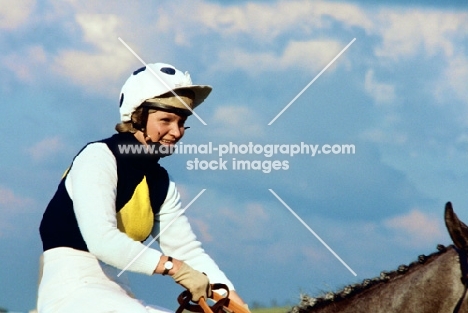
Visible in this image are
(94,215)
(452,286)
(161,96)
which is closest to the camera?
(452,286)

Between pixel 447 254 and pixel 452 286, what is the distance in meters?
0.26

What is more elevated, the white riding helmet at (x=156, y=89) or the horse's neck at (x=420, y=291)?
the white riding helmet at (x=156, y=89)

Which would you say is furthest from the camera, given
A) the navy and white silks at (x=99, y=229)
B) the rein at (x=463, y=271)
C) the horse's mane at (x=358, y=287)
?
the navy and white silks at (x=99, y=229)

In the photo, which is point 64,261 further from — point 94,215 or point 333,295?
point 333,295

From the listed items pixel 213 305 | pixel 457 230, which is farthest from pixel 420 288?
pixel 213 305

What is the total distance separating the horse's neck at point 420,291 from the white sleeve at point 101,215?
1480 millimetres

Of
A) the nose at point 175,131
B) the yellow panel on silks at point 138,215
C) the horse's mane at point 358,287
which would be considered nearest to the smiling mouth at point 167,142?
the nose at point 175,131

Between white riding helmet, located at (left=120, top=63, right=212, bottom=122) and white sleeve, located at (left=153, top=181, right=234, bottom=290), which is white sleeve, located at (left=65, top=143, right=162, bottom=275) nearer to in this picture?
white riding helmet, located at (left=120, top=63, right=212, bottom=122)

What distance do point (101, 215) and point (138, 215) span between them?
639 mm

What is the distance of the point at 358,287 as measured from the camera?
643 cm

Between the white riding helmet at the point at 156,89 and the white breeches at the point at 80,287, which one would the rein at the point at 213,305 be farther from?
the white riding helmet at the point at 156,89

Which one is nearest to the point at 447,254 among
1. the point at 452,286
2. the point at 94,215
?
the point at 452,286

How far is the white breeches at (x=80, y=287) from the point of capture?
6.25 m

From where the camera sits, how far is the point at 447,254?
595 centimetres
